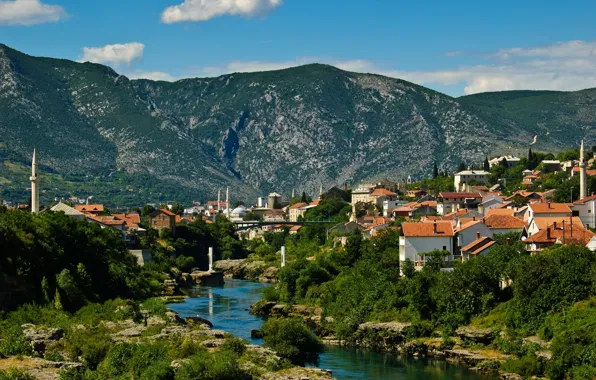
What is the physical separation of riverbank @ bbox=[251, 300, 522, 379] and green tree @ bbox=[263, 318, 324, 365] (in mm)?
7887

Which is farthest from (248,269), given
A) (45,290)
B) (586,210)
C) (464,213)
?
(45,290)

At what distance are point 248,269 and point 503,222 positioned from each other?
56.3 m

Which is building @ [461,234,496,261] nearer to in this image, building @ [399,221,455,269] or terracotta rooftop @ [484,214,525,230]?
building @ [399,221,455,269]

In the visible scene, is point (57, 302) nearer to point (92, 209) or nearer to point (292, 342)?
point (292, 342)

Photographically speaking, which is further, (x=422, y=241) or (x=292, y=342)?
(x=422, y=241)

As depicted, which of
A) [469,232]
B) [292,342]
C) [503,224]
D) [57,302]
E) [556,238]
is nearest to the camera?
[292,342]

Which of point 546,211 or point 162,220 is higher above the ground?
point 546,211

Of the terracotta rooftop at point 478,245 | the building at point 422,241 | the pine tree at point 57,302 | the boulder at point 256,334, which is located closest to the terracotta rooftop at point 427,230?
the building at point 422,241

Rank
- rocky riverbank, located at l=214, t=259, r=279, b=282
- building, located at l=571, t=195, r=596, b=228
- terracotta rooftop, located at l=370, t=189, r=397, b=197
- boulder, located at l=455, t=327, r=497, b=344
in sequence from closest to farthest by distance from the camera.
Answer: boulder, located at l=455, t=327, r=497, b=344 → building, located at l=571, t=195, r=596, b=228 → rocky riverbank, located at l=214, t=259, r=279, b=282 → terracotta rooftop, located at l=370, t=189, r=397, b=197

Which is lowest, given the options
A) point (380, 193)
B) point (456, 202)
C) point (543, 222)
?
point (543, 222)

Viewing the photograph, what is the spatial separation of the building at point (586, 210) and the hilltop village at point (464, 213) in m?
0.08

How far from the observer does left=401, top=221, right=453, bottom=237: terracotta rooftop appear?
85938mm

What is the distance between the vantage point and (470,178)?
555 ft

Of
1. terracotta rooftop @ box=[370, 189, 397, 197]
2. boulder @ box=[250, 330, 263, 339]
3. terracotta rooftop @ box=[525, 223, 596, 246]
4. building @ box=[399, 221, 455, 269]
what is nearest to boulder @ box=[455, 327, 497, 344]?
boulder @ box=[250, 330, 263, 339]
